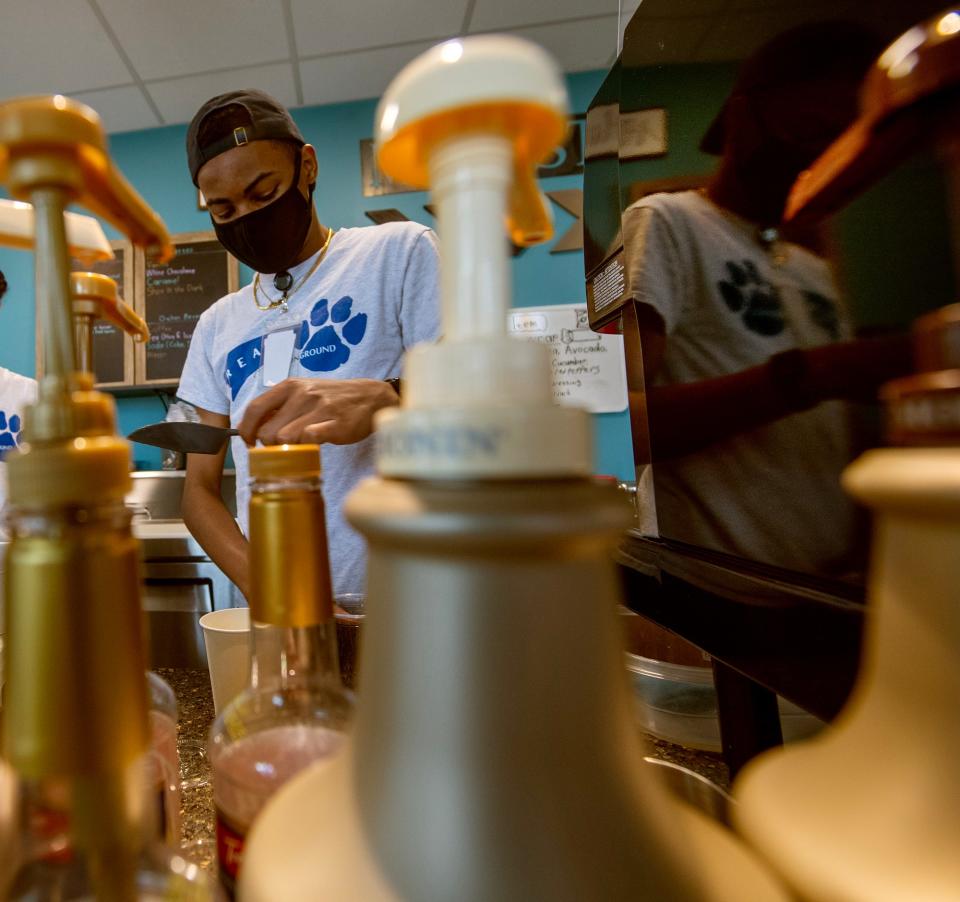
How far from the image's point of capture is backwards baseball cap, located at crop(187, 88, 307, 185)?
0.91 meters

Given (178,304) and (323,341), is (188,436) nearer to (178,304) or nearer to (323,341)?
(323,341)

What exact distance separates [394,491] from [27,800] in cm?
11

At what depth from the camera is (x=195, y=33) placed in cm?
179

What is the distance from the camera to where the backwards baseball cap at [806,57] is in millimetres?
233

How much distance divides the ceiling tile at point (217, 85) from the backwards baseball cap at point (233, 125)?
4.14 ft

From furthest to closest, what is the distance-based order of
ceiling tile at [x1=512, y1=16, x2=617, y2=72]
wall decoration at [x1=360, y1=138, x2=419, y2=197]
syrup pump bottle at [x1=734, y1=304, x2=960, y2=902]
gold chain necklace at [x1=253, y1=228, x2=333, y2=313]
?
wall decoration at [x1=360, y1=138, x2=419, y2=197], ceiling tile at [x1=512, y1=16, x2=617, y2=72], gold chain necklace at [x1=253, y1=228, x2=333, y2=313], syrup pump bottle at [x1=734, y1=304, x2=960, y2=902]

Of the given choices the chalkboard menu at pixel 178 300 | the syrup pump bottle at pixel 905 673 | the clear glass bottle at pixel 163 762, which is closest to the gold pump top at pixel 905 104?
the syrup pump bottle at pixel 905 673

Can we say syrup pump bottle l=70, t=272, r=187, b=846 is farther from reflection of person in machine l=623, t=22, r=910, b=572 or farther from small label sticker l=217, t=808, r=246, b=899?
reflection of person in machine l=623, t=22, r=910, b=572

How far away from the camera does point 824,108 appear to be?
0.25 metres

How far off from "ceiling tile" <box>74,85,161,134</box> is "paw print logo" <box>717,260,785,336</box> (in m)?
2.36

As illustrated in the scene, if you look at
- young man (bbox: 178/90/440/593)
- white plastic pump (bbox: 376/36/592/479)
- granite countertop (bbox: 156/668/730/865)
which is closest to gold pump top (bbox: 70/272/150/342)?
white plastic pump (bbox: 376/36/592/479)

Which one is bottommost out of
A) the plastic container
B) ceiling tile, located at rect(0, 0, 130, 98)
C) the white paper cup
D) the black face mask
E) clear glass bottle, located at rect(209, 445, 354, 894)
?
the plastic container

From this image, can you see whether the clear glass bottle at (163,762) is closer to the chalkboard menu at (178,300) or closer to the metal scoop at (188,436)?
the metal scoop at (188,436)

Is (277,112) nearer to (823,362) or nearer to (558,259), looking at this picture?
(823,362)
